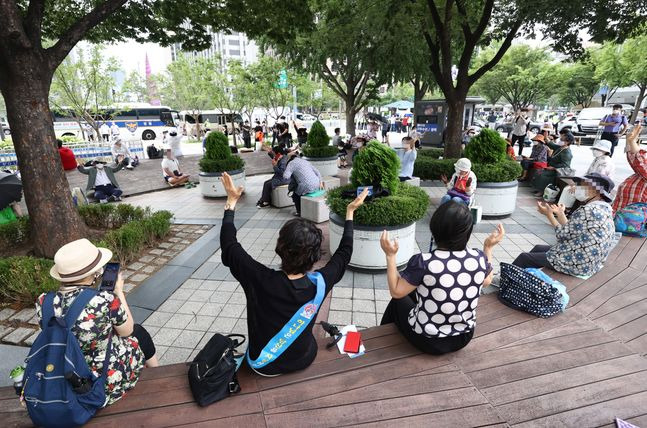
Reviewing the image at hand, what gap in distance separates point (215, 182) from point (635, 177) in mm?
8687

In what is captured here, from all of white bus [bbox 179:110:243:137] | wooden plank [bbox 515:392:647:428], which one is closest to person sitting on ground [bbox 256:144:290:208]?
wooden plank [bbox 515:392:647:428]

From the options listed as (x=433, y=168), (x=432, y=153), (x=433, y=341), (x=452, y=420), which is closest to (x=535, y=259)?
(x=433, y=341)

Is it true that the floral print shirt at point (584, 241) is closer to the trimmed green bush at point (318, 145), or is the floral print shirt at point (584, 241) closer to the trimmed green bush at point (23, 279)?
the trimmed green bush at point (23, 279)

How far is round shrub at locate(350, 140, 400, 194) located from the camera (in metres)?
4.81

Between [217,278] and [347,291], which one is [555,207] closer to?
[347,291]

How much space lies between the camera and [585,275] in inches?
146

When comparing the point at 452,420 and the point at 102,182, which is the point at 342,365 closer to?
the point at 452,420

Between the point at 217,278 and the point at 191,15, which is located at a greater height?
the point at 191,15

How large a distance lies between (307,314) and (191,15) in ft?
26.6

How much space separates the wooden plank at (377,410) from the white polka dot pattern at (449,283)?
45cm

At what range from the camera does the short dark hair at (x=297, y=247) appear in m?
2.03

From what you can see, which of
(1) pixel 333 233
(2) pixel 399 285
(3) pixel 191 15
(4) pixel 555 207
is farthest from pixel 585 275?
(3) pixel 191 15

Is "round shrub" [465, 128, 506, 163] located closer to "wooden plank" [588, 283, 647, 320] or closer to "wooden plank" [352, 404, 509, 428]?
"wooden plank" [588, 283, 647, 320]

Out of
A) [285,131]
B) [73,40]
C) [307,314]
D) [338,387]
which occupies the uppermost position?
[73,40]
